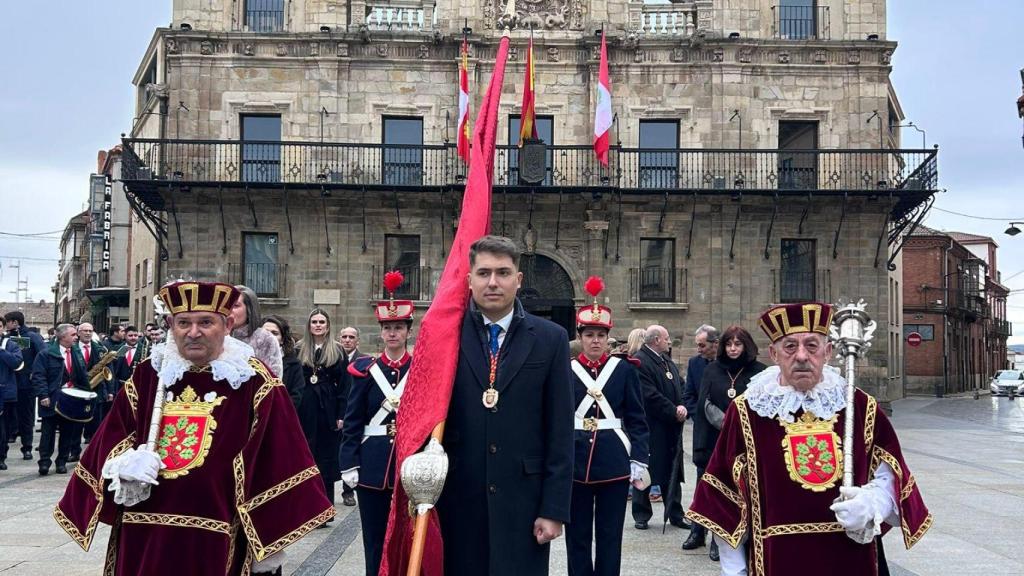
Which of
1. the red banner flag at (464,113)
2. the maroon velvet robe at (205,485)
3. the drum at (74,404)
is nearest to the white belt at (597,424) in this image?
the maroon velvet robe at (205,485)

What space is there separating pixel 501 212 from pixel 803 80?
8.64m

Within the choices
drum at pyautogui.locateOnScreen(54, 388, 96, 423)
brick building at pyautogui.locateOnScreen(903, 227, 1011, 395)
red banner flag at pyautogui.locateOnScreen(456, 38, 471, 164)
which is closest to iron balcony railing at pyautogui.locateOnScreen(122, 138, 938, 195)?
red banner flag at pyautogui.locateOnScreen(456, 38, 471, 164)

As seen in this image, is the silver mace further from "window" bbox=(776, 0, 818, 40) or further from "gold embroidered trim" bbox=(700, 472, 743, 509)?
"window" bbox=(776, 0, 818, 40)

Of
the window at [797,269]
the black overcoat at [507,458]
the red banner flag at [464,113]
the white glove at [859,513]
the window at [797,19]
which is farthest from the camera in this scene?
the window at [797,19]

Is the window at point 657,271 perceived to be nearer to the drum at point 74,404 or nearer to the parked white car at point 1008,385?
the drum at point 74,404

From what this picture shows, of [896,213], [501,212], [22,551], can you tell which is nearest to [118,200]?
[501,212]

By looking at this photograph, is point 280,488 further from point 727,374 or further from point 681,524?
point 681,524

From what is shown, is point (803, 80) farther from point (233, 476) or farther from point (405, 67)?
point (233, 476)

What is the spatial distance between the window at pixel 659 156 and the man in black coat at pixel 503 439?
20.5 meters

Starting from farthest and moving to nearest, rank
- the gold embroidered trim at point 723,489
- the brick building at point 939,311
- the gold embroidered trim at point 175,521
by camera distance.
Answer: the brick building at point 939,311 → the gold embroidered trim at point 723,489 → the gold embroidered trim at point 175,521

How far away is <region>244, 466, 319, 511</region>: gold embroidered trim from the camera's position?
4.11 m

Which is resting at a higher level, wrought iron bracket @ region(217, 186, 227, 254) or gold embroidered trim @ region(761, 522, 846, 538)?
wrought iron bracket @ region(217, 186, 227, 254)

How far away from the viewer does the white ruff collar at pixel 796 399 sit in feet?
13.9

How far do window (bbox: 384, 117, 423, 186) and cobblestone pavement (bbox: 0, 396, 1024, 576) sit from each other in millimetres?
12239
